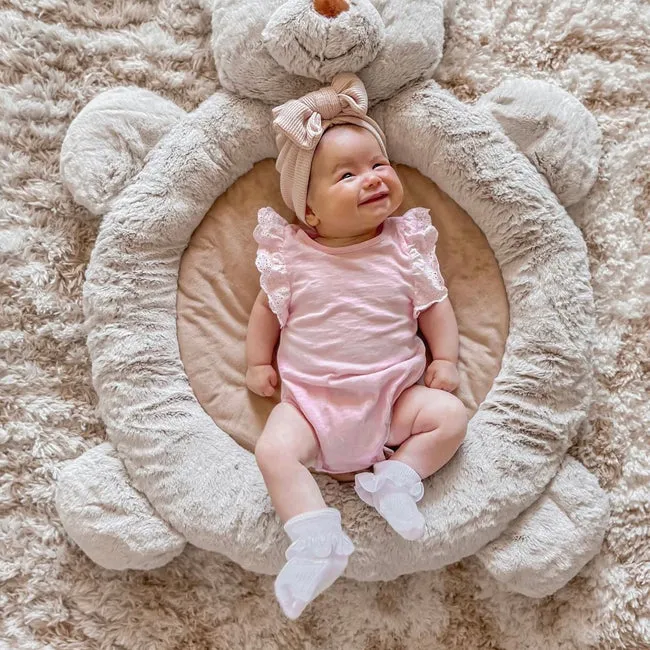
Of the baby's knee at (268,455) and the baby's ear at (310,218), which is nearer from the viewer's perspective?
the baby's knee at (268,455)

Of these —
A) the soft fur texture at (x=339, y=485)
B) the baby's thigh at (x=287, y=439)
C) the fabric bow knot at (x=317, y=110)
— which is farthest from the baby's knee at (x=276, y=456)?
the fabric bow knot at (x=317, y=110)

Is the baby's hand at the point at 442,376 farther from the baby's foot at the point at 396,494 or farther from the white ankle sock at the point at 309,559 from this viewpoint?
the white ankle sock at the point at 309,559

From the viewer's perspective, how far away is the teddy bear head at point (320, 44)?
1.26m

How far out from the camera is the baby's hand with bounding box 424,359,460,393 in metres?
1.29

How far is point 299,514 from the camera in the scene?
44.6 inches

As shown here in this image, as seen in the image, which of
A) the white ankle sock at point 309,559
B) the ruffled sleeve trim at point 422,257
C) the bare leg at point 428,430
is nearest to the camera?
the white ankle sock at point 309,559

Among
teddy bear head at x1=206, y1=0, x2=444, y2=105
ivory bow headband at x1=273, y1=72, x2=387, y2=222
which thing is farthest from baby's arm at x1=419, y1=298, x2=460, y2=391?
teddy bear head at x1=206, y1=0, x2=444, y2=105

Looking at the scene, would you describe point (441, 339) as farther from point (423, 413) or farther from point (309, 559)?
point (309, 559)

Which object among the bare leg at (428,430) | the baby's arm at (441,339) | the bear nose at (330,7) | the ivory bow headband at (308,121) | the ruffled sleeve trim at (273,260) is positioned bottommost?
the bare leg at (428,430)

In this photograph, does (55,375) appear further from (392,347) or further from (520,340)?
(520,340)

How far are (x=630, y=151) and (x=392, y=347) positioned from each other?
61 cm

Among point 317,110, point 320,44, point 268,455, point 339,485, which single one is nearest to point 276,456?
point 268,455

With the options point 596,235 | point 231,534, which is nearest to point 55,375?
point 231,534

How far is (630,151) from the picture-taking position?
1395 mm
